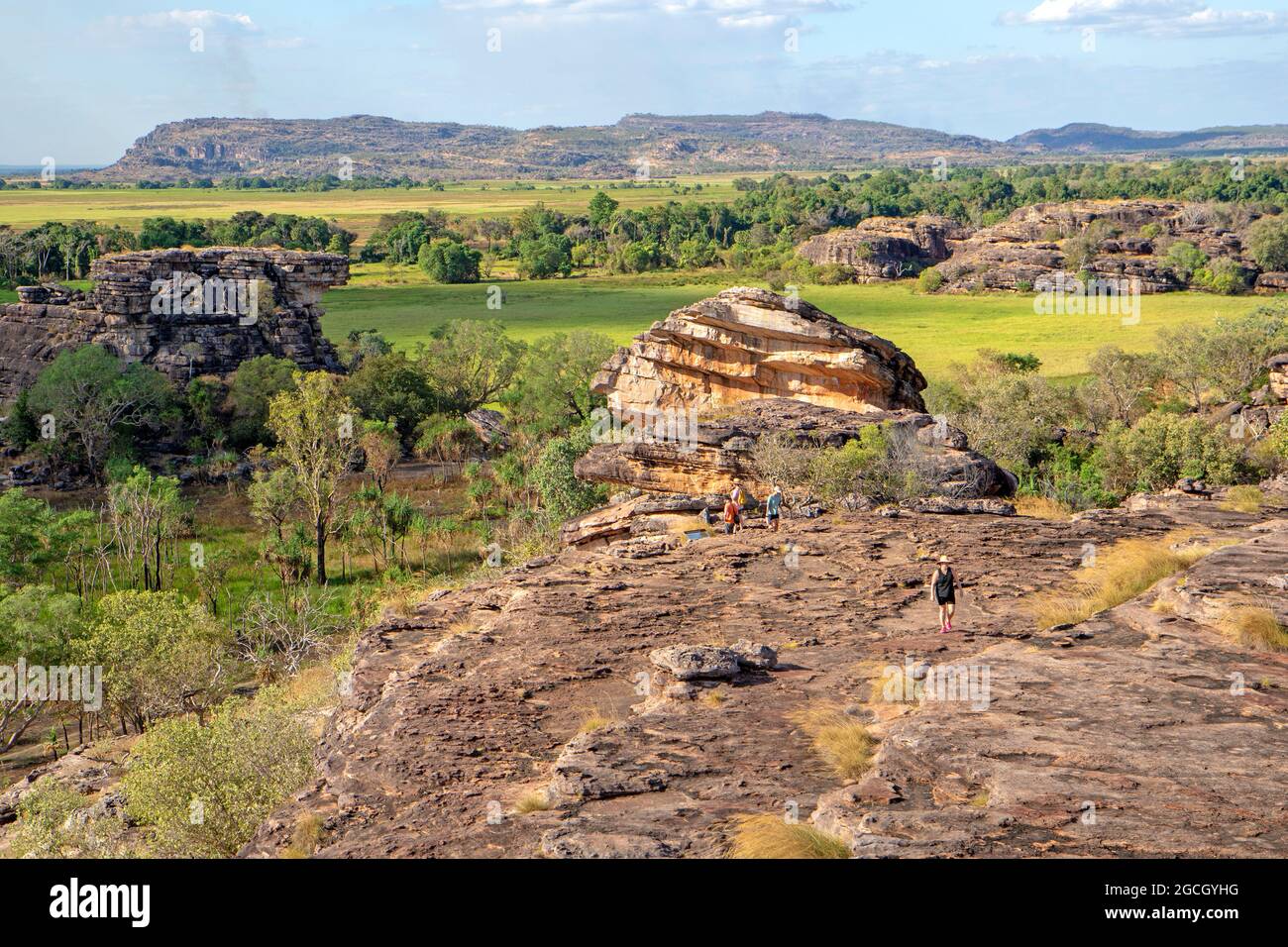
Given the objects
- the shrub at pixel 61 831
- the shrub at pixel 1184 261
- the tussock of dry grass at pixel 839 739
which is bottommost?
the shrub at pixel 61 831

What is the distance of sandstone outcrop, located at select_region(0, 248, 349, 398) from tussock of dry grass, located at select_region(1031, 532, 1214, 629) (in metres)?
51.2

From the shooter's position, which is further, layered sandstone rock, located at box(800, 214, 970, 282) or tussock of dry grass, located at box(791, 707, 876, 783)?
layered sandstone rock, located at box(800, 214, 970, 282)

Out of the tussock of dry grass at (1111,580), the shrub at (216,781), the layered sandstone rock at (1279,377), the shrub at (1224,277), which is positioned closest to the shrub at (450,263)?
the shrub at (1224,277)

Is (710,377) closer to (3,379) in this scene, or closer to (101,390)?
(101,390)

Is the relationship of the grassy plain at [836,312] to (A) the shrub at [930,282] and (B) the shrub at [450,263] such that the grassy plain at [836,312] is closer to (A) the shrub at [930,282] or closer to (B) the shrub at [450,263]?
(A) the shrub at [930,282]

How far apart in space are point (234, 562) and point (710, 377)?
17.8 metres

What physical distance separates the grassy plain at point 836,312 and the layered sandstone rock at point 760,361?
111 feet

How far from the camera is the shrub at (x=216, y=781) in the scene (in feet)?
49.5

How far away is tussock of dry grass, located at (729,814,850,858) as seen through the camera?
34.0 feet

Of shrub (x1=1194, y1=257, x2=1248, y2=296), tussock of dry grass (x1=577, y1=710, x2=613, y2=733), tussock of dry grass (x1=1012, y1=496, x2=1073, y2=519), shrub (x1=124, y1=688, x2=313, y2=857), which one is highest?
shrub (x1=1194, y1=257, x2=1248, y2=296)

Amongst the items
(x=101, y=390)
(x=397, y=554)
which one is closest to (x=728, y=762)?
(x=397, y=554)

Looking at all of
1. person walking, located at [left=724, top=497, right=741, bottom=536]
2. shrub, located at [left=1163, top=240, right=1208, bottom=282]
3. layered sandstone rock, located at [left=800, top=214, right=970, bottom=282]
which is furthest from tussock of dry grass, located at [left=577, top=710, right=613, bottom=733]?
layered sandstone rock, located at [left=800, top=214, right=970, bottom=282]

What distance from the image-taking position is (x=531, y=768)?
45.1ft

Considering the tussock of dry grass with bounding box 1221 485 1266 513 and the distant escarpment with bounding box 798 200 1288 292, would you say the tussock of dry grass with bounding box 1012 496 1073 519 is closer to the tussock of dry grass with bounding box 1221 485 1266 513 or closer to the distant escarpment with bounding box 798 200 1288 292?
the tussock of dry grass with bounding box 1221 485 1266 513
